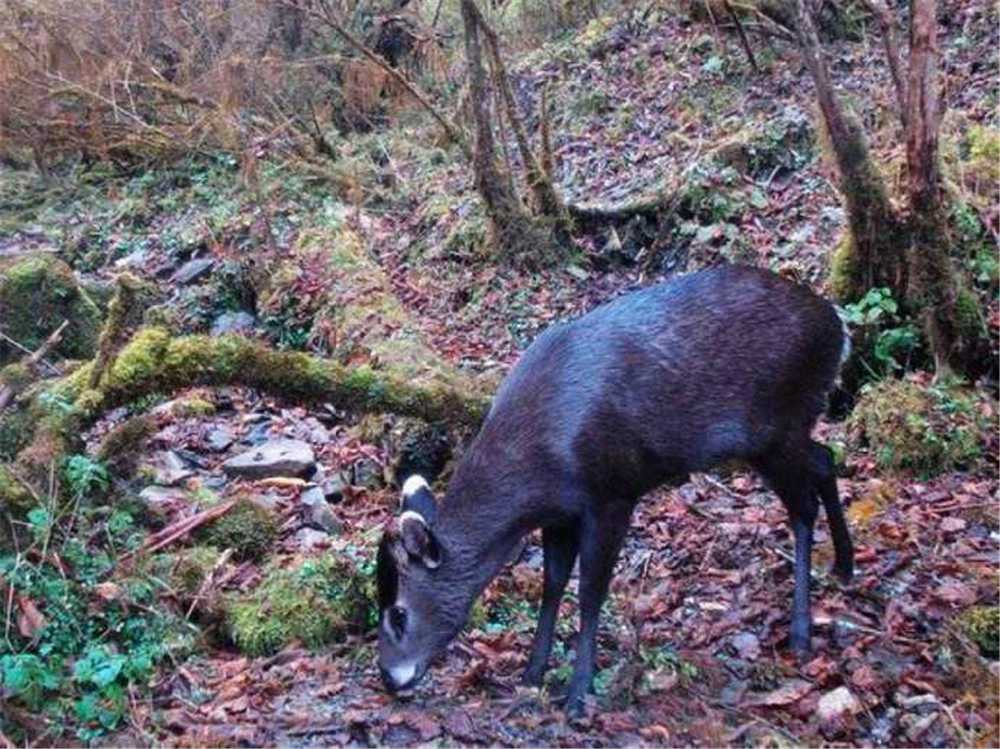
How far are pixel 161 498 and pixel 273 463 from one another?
2.93 feet

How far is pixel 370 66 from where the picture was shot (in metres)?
14.1

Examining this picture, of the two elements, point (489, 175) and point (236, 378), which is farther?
point (489, 175)

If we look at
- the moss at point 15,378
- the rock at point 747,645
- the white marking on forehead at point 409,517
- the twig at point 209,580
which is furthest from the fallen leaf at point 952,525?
the moss at point 15,378

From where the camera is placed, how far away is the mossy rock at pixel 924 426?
630cm

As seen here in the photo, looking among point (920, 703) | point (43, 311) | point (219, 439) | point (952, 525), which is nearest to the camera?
point (920, 703)

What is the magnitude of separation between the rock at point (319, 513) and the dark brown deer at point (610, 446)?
181cm

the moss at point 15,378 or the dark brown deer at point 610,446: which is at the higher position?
the moss at point 15,378

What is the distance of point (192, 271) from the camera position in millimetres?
12727

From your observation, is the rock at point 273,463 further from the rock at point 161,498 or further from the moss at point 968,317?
the moss at point 968,317

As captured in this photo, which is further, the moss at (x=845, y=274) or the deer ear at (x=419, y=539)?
the moss at (x=845, y=274)

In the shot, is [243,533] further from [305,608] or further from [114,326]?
[114,326]

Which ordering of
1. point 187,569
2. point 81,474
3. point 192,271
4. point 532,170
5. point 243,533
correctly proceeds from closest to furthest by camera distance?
1. point 81,474
2. point 187,569
3. point 243,533
4. point 532,170
5. point 192,271

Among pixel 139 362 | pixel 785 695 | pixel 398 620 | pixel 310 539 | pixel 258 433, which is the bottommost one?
pixel 258 433

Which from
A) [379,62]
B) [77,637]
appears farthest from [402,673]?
[379,62]
